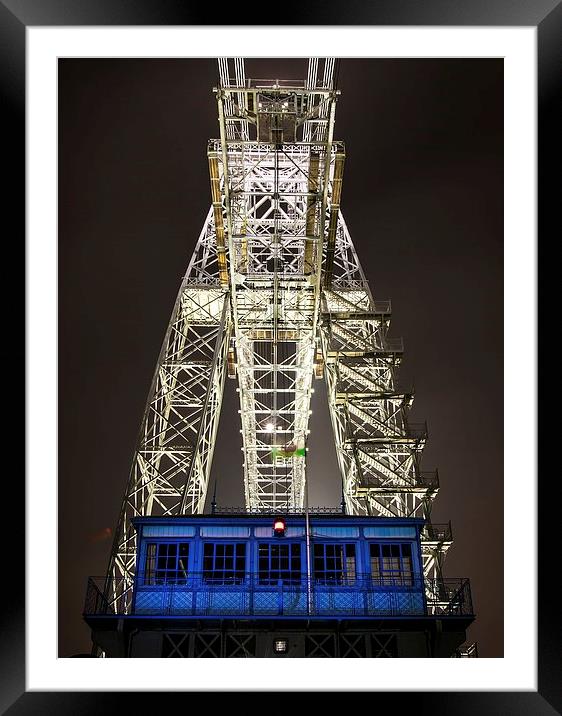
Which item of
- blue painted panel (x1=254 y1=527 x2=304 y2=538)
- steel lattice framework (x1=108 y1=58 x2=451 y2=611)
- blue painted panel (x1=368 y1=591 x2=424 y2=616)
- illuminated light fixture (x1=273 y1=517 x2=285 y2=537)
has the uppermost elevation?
steel lattice framework (x1=108 y1=58 x2=451 y2=611)

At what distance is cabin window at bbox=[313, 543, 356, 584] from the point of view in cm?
1941

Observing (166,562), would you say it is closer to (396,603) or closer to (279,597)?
(279,597)

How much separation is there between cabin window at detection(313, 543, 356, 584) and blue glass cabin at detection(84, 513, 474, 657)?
27 millimetres

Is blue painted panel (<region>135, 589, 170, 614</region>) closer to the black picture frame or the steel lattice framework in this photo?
the steel lattice framework

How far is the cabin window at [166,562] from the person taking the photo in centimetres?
1928

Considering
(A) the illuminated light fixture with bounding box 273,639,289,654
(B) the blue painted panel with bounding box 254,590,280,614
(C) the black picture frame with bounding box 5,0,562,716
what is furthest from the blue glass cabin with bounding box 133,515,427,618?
(C) the black picture frame with bounding box 5,0,562,716

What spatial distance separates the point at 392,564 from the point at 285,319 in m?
14.3

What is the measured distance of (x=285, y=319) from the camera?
3169 cm

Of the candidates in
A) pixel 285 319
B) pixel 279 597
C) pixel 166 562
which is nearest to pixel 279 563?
pixel 279 597
